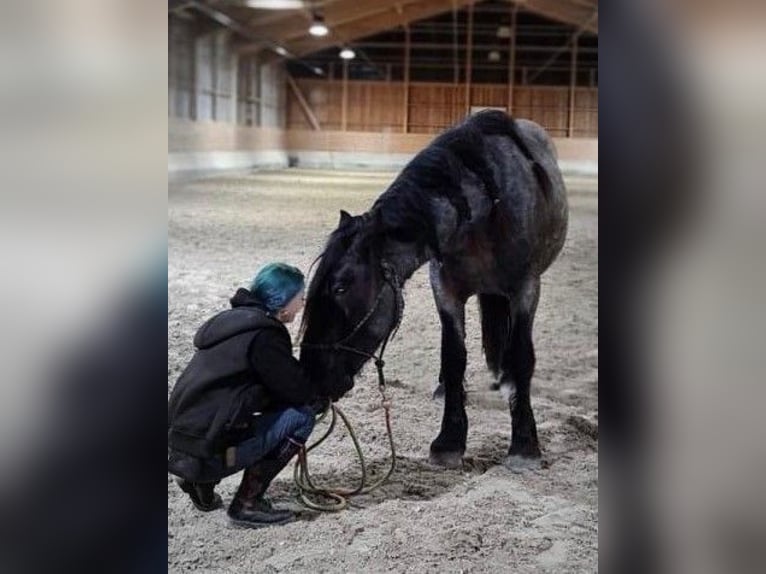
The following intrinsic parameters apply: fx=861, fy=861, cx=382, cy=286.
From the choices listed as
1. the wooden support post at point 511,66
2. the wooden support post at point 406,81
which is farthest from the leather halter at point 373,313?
the wooden support post at point 511,66

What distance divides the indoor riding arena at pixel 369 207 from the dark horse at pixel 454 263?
2 centimetres

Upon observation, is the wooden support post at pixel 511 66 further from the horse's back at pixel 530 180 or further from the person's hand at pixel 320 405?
the person's hand at pixel 320 405

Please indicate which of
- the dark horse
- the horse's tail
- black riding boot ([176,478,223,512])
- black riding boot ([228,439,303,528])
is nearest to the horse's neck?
the dark horse

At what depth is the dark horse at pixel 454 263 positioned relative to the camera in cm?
145

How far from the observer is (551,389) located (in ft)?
4.83

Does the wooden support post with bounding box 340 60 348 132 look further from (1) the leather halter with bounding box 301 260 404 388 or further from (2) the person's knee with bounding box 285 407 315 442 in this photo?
(2) the person's knee with bounding box 285 407 315 442

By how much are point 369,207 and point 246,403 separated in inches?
15.2

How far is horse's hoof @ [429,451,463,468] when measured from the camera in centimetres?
147

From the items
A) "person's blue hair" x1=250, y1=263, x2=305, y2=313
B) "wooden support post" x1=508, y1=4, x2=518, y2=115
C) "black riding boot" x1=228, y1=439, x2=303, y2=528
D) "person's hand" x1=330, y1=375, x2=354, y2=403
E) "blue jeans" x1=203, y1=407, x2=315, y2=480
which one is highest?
"wooden support post" x1=508, y1=4, x2=518, y2=115

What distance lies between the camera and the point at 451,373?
147 cm
